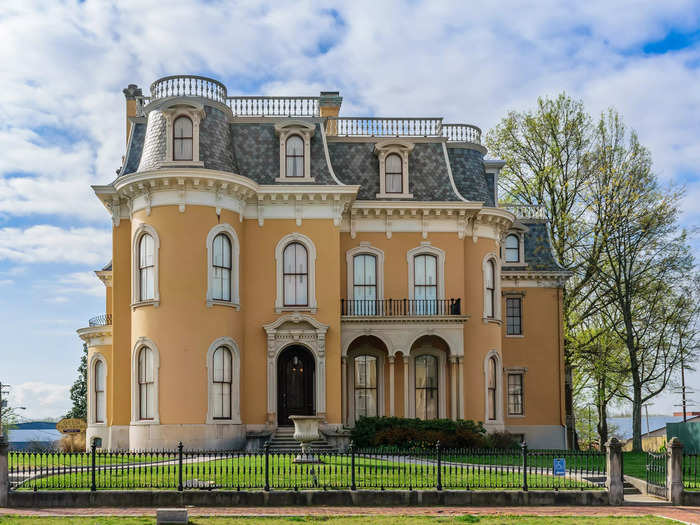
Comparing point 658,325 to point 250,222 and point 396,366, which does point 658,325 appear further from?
point 250,222

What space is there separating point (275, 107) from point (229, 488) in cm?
1835

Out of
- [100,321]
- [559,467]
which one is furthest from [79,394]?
[559,467]

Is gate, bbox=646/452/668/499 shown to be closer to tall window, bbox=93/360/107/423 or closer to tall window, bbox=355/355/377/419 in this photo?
tall window, bbox=355/355/377/419

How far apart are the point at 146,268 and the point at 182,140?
451cm

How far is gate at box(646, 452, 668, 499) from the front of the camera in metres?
20.9

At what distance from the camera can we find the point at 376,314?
3403 centimetres

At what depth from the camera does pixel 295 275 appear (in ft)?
108

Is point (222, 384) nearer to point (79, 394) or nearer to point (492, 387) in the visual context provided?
point (492, 387)

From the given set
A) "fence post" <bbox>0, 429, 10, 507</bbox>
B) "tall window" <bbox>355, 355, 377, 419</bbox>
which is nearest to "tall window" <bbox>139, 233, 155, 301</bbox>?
"tall window" <bbox>355, 355, 377, 419</bbox>

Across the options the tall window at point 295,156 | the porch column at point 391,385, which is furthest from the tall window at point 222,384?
the tall window at point 295,156

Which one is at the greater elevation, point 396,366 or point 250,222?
point 250,222

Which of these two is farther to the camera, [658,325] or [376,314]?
[658,325]

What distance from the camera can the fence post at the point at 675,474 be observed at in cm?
2022

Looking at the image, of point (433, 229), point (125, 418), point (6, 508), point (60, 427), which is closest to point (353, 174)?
point (433, 229)
